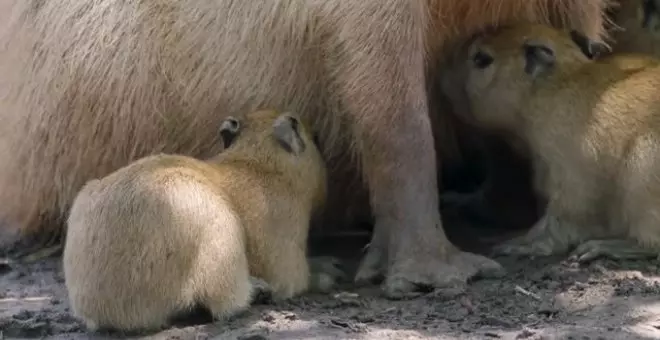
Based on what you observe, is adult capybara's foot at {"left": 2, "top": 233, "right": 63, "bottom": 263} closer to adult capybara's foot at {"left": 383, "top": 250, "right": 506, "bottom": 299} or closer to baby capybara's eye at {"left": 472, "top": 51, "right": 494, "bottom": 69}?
adult capybara's foot at {"left": 383, "top": 250, "right": 506, "bottom": 299}

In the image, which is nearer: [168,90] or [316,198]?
[316,198]

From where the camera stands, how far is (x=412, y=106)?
5.14 metres

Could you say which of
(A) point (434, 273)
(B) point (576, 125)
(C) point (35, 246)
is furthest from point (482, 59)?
(C) point (35, 246)

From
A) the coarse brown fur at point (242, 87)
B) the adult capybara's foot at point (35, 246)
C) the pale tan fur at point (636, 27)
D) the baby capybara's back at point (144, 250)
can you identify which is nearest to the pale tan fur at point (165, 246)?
the baby capybara's back at point (144, 250)

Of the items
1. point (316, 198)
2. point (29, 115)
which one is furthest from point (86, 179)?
point (316, 198)

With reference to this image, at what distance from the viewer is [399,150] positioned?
510 cm

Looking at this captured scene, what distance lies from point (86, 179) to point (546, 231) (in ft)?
6.23

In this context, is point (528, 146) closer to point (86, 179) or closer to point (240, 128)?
point (240, 128)

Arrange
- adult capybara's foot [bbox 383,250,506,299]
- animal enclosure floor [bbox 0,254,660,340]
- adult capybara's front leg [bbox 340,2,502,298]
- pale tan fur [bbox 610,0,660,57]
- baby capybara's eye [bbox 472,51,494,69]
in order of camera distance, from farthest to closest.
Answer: pale tan fur [bbox 610,0,660,57] < baby capybara's eye [bbox 472,51,494,69] < adult capybara's front leg [bbox 340,2,502,298] < adult capybara's foot [bbox 383,250,506,299] < animal enclosure floor [bbox 0,254,660,340]

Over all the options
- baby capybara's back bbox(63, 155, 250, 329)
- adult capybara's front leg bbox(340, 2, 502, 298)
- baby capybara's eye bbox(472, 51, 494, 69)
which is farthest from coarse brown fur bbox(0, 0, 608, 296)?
baby capybara's back bbox(63, 155, 250, 329)

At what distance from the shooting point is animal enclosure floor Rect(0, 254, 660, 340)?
4406mm

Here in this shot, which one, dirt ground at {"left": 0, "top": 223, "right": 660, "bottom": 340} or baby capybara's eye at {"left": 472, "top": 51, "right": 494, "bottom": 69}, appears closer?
dirt ground at {"left": 0, "top": 223, "right": 660, "bottom": 340}

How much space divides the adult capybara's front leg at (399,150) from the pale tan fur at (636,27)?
4.11 ft

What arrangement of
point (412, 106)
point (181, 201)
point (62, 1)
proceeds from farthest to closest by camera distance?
point (62, 1), point (412, 106), point (181, 201)
